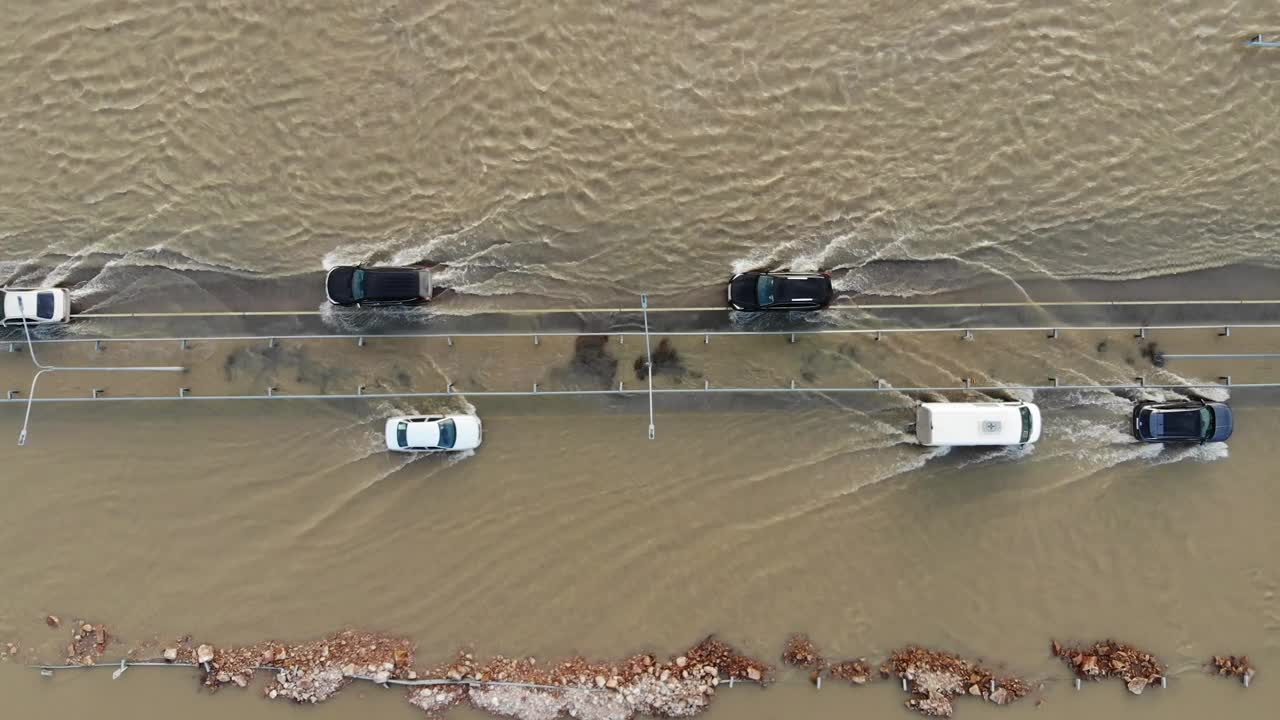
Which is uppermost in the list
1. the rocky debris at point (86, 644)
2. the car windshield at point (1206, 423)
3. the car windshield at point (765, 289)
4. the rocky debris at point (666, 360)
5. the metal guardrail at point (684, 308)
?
the car windshield at point (765, 289)

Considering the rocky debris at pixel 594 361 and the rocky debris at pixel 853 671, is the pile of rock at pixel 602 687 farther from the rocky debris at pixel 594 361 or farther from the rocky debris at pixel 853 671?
the rocky debris at pixel 594 361

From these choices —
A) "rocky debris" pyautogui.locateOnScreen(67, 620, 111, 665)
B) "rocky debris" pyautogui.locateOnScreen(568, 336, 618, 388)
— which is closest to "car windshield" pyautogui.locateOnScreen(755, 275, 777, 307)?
"rocky debris" pyautogui.locateOnScreen(568, 336, 618, 388)

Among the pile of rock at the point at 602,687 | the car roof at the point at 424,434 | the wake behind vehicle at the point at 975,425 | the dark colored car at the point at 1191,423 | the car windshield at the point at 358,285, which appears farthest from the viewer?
the pile of rock at the point at 602,687

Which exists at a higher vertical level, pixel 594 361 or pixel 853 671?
pixel 594 361

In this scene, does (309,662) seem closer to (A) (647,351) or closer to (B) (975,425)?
(A) (647,351)

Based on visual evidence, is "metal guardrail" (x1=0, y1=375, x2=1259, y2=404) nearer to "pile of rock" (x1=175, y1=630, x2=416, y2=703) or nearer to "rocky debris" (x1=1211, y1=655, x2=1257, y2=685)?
"pile of rock" (x1=175, y1=630, x2=416, y2=703)

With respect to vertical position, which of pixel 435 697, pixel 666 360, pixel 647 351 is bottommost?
pixel 435 697

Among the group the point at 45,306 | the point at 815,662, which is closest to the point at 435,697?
the point at 815,662

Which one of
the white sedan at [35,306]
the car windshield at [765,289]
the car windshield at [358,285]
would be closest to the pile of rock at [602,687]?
the car windshield at [765,289]
